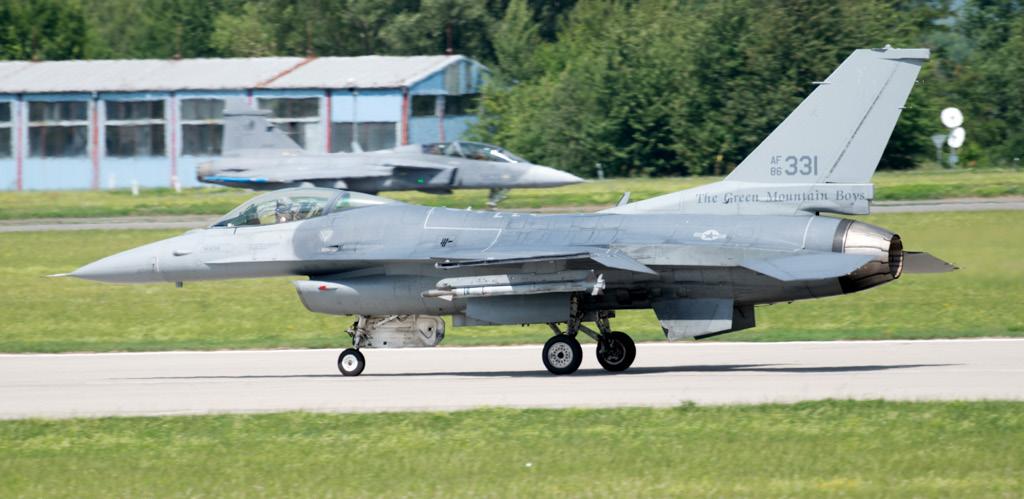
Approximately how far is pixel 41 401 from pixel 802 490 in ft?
30.8

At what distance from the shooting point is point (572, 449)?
1171 centimetres

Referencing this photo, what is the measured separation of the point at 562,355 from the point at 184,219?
25219 millimetres

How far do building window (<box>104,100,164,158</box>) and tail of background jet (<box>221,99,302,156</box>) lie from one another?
19.5 meters

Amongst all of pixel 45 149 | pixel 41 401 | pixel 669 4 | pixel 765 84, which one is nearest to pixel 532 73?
pixel 669 4

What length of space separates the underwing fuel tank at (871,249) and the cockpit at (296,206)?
233 inches

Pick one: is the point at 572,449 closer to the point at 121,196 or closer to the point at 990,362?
the point at 990,362

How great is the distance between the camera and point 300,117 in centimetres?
5375

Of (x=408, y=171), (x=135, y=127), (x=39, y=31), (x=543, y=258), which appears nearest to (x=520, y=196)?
(x=408, y=171)

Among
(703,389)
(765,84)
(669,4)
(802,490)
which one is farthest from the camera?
(669,4)

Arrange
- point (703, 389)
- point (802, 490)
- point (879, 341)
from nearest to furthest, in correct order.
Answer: point (802, 490)
point (703, 389)
point (879, 341)

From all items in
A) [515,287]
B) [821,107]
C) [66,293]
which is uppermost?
[821,107]

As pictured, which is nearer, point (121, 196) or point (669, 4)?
point (121, 196)

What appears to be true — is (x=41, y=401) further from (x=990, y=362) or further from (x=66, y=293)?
(x=66, y=293)

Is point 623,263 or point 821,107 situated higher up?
point 821,107
